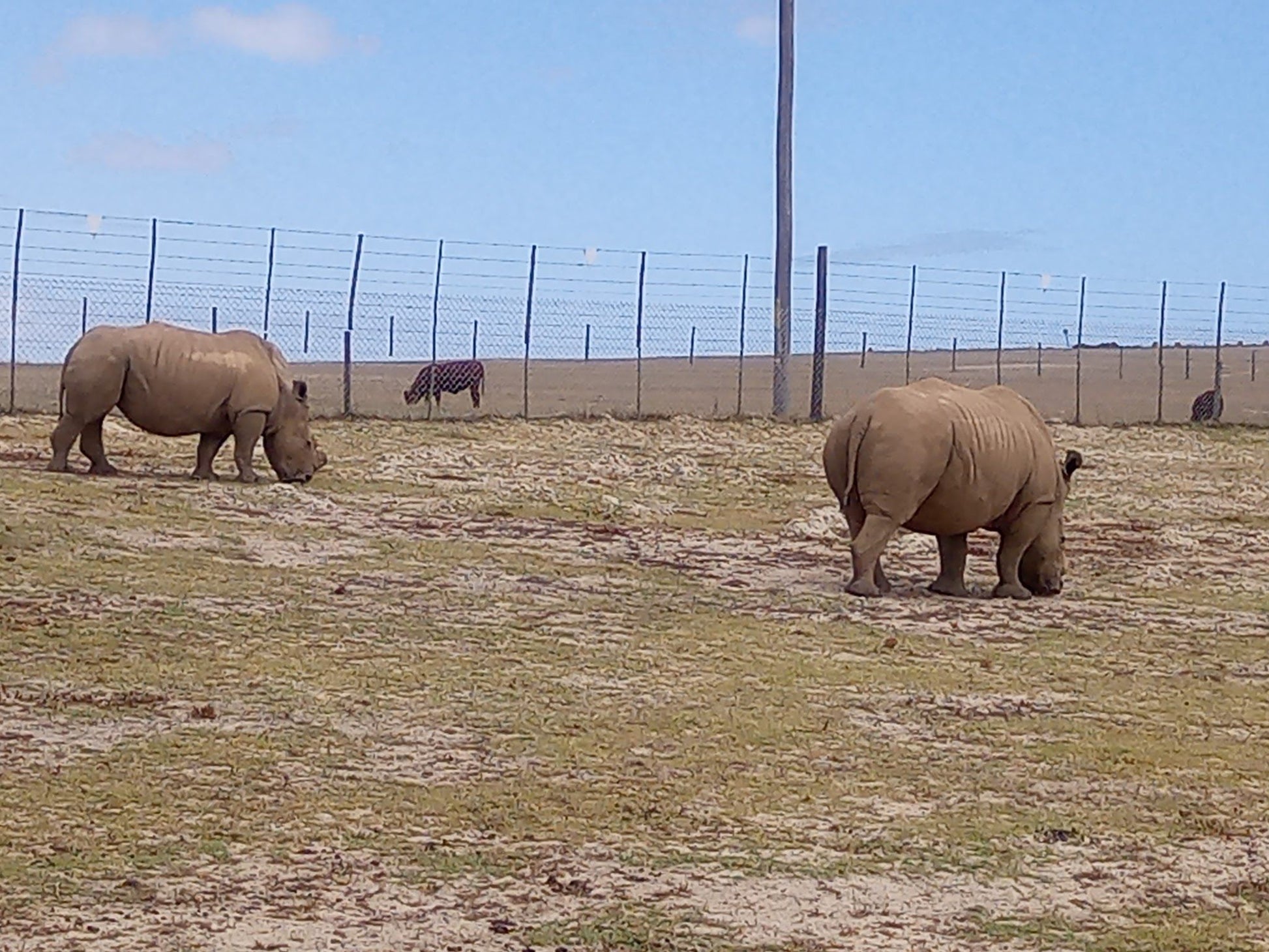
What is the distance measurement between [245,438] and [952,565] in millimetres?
6813

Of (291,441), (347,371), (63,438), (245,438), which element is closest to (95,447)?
(63,438)

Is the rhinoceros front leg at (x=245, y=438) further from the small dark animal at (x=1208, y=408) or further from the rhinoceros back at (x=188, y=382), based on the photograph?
→ the small dark animal at (x=1208, y=408)

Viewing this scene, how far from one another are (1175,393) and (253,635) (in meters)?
35.1

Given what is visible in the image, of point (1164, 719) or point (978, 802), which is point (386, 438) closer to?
point (1164, 719)

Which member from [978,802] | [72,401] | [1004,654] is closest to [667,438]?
[72,401]

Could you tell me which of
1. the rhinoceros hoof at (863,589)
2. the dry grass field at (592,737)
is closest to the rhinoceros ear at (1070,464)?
the dry grass field at (592,737)

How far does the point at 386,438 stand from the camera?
2191cm

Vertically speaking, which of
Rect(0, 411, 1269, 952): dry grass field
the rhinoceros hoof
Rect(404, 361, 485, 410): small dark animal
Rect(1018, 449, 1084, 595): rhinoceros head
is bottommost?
Rect(0, 411, 1269, 952): dry grass field

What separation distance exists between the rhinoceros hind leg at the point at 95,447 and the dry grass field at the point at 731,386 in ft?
16.6

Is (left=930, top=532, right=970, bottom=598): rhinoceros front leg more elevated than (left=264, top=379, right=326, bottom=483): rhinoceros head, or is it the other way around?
(left=264, top=379, right=326, bottom=483): rhinoceros head

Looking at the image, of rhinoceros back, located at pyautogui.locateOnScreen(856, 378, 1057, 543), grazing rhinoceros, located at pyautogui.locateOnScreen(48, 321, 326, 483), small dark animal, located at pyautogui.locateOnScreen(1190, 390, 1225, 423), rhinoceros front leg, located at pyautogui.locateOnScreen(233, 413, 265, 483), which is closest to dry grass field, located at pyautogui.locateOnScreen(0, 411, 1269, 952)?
rhinoceros back, located at pyautogui.locateOnScreen(856, 378, 1057, 543)

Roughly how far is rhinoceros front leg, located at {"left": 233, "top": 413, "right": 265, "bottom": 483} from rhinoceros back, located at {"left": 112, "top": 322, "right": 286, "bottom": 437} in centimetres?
6

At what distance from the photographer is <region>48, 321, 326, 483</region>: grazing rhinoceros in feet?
59.3

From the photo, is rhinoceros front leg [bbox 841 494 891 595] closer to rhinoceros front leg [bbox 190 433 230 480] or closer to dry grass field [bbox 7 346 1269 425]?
rhinoceros front leg [bbox 190 433 230 480]
